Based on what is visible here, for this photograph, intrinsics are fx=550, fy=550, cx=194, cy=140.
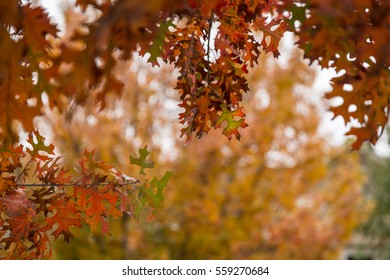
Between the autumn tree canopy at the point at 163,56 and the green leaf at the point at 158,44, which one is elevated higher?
the green leaf at the point at 158,44

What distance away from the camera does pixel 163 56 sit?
7.03ft

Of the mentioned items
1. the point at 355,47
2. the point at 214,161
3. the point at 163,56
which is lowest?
the point at 355,47

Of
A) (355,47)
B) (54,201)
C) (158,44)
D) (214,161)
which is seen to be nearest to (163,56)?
(158,44)

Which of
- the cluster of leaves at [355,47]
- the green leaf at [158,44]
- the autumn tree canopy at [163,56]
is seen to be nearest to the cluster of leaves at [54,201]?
the autumn tree canopy at [163,56]

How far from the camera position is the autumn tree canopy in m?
1.03

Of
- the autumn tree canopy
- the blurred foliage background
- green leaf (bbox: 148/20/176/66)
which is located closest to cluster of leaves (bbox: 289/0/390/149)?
the autumn tree canopy

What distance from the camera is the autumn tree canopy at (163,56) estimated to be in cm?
103

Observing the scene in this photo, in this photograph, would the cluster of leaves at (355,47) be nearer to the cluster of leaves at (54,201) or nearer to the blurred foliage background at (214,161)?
the cluster of leaves at (54,201)

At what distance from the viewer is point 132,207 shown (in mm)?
2412

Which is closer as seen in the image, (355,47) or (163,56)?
(355,47)

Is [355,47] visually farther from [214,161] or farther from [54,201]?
[214,161]

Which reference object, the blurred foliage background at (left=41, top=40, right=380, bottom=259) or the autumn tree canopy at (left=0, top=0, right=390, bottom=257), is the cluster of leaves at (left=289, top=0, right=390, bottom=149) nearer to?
the autumn tree canopy at (left=0, top=0, right=390, bottom=257)
